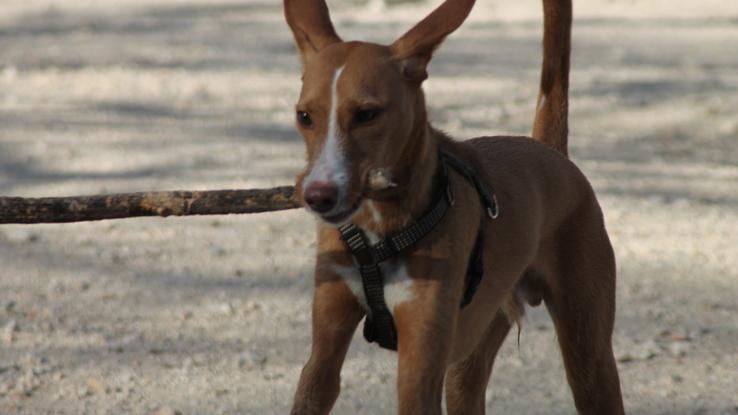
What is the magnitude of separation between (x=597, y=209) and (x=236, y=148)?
4206mm

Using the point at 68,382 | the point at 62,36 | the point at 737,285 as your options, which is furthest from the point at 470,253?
the point at 62,36

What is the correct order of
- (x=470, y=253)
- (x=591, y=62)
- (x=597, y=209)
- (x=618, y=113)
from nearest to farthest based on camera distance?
(x=470, y=253) → (x=597, y=209) → (x=618, y=113) → (x=591, y=62)

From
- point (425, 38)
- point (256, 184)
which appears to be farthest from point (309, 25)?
point (256, 184)

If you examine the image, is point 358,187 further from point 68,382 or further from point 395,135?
point 68,382

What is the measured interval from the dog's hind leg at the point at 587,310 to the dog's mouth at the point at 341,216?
1.17 metres

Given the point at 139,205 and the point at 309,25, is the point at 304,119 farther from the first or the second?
the point at 139,205

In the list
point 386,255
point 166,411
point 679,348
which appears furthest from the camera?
point 679,348

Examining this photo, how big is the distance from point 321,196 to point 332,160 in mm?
132

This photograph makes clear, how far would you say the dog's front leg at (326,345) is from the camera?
3.71 m

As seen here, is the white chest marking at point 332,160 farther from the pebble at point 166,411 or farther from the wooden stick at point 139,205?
the pebble at point 166,411

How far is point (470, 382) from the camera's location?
4.68 m

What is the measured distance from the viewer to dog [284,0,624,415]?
139 inches

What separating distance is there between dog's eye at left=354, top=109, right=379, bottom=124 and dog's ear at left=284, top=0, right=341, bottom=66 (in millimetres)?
398

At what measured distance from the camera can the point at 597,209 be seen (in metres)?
4.50
